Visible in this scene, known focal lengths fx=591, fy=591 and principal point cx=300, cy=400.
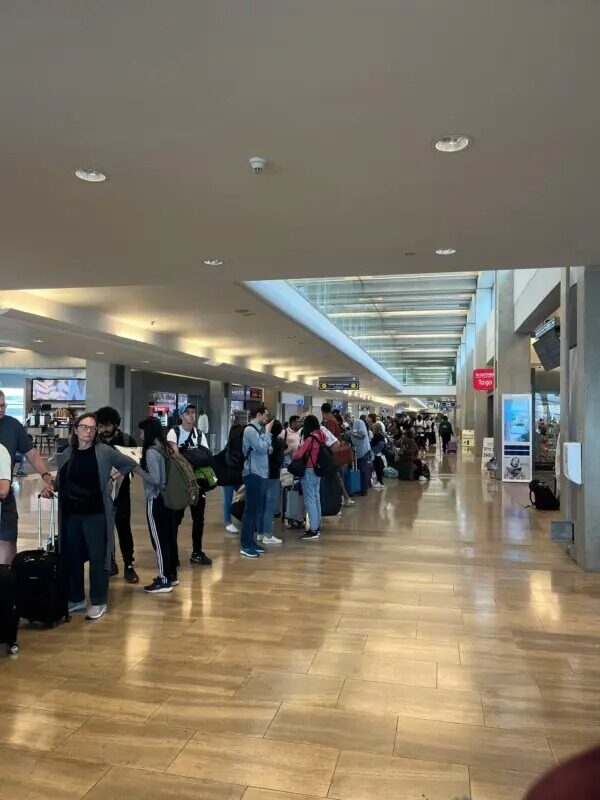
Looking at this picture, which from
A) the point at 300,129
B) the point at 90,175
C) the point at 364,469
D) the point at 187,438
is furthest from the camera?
the point at 364,469

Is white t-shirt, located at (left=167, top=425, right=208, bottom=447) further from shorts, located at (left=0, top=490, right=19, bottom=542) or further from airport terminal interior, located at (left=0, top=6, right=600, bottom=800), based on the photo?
shorts, located at (left=0, top=490, right=19, bottom=542)

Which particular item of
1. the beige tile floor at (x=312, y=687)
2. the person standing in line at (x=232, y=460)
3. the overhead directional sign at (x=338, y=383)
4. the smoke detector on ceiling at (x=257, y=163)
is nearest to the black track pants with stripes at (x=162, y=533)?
the beige tile floor at (x=312, y=687)

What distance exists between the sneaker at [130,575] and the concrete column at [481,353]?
817 inches

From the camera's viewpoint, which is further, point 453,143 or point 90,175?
point 90,175

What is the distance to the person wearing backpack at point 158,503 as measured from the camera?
5520 mm

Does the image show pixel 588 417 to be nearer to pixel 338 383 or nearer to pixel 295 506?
pixel 295 506

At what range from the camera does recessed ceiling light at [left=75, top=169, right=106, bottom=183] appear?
13.0 feet

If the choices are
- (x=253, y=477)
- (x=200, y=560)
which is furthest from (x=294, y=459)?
(x=200, y=560)

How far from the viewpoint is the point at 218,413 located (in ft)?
91.4

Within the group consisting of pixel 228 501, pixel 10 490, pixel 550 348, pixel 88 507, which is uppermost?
pixel 550 348

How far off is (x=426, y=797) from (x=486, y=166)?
354 cm

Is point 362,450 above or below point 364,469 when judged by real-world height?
above

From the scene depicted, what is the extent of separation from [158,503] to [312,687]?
98.1 inches

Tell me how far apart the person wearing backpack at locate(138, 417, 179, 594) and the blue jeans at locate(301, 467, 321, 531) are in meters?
2.71
